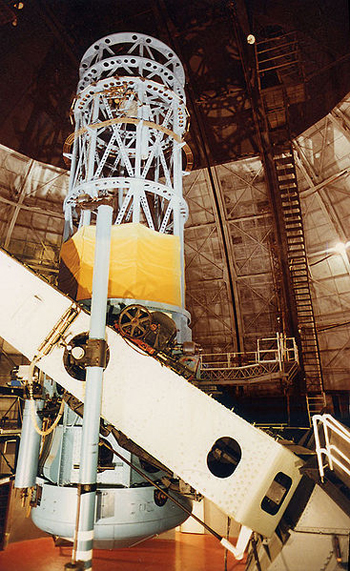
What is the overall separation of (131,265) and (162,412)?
14.5 ft

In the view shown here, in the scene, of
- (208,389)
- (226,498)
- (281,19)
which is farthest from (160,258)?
(281,19)

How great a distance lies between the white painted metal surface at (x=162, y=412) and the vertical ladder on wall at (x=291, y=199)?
1132cm

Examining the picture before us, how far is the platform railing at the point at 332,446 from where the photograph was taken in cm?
473

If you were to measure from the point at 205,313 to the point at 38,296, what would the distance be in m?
15.4

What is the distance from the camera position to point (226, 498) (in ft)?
16.5

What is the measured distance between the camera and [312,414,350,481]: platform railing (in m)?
4.73

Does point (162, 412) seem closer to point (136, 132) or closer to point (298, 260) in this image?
point (136, 132)

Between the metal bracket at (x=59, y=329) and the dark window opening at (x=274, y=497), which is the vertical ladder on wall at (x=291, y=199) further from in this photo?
the metal bracket at (x=59, y=329)

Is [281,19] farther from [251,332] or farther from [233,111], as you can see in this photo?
[251,332]

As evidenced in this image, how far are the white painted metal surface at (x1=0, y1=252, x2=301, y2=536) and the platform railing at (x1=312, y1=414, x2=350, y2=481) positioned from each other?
1.67ft

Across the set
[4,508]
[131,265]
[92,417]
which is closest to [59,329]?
[92,417]

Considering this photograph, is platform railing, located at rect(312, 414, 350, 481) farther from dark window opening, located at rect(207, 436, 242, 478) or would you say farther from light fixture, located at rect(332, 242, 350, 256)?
light fixture, located at rect(332, 242, 350, 256)

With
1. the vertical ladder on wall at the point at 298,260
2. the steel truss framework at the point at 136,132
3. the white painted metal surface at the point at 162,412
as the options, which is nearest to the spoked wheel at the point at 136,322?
the white painted metal surface at the point at 162,412

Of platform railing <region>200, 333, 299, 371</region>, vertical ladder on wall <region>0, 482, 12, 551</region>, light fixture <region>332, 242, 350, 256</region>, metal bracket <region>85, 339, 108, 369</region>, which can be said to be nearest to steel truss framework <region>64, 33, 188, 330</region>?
metal bracket <region>85, 339, 108, 369</region>
